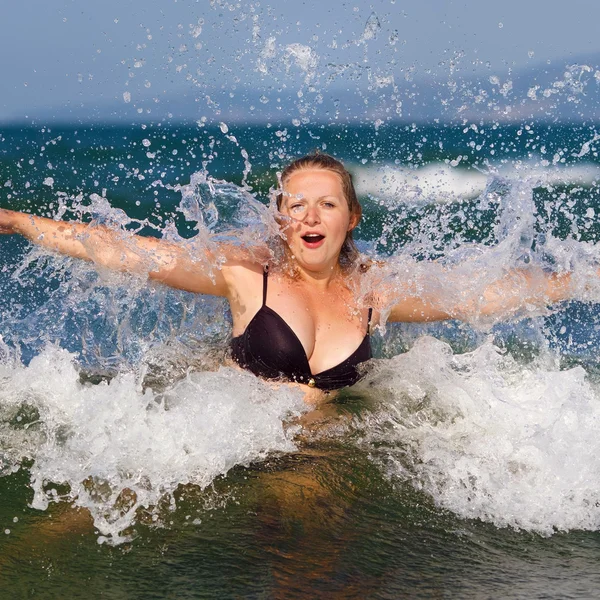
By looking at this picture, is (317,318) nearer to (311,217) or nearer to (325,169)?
(311,217)

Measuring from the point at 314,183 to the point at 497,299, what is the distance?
110 cm

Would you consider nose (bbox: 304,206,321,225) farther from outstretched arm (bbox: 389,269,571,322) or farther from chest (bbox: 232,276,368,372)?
outstretched arm (bbox: 389,269,571,322)

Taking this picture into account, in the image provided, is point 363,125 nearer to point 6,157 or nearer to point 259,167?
point 259,167

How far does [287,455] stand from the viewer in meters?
3.66

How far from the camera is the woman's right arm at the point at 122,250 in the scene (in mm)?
3834

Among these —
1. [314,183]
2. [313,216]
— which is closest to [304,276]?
[313,216]

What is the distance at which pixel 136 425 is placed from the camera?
3.48 metres

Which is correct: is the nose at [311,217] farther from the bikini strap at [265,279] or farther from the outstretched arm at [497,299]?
the outstretched arm at [497,299]

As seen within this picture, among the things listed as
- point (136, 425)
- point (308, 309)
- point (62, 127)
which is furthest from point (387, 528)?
point (62, 127)

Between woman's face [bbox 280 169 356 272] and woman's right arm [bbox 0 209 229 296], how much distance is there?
1.34ft

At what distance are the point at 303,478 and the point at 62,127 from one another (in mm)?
14696

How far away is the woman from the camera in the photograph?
3984 mm

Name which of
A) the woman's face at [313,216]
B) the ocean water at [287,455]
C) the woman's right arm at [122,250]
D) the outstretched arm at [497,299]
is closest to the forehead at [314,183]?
the woman's face at [313,216]

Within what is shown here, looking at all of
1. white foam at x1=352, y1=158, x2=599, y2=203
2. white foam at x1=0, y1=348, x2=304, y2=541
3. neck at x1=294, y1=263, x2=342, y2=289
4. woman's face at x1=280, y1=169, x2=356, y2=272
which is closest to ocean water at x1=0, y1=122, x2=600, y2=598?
white foam at x1=0, y1=348, x2=304, y2=541
